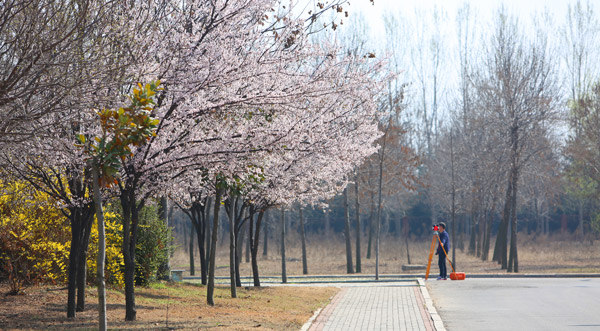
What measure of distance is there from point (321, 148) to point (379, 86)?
2.36m

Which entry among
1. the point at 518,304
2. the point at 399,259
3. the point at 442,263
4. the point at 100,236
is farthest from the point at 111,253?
the point at 399,259

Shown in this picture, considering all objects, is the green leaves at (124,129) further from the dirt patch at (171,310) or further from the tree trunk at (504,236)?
the tree trunk at (504,236)

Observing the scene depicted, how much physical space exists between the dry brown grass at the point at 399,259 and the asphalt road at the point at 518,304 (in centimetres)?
852

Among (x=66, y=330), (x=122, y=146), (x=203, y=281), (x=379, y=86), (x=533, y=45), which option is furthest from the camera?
(x=533, y=45)

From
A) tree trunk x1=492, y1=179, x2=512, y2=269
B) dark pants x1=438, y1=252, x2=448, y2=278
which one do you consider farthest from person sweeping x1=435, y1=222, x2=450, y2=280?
tree trunk x1=492, y1=179, x2=512, y2=269

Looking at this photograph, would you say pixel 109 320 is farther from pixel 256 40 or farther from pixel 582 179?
pixel 582 179

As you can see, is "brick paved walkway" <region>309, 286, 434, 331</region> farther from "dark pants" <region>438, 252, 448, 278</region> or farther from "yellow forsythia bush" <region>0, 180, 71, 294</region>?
"yellow forsythia bush" <region>0, 180, 71, 294</region>

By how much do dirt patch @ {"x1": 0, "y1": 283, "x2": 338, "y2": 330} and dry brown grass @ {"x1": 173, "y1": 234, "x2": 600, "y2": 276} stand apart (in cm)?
1400

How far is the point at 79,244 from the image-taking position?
36.5 ft

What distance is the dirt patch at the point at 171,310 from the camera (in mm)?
10133

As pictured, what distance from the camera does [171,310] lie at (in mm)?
12258

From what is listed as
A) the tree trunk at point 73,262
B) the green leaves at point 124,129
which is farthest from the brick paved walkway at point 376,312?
the green leaves at point 124,129

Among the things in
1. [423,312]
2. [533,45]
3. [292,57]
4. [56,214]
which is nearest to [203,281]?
[56,214]

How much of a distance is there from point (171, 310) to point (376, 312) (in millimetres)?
3967
